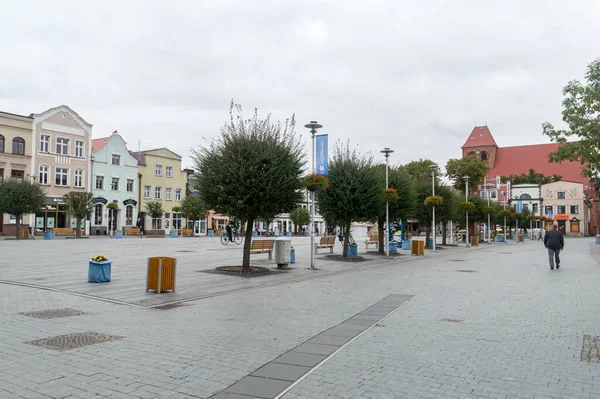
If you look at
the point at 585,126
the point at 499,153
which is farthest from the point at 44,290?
the point at 499,153

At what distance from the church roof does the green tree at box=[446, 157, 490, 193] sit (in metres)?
44.2

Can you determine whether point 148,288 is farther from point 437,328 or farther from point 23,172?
point 23,172

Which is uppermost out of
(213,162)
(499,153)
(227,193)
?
(499,153)

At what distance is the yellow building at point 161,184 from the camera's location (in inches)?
2450

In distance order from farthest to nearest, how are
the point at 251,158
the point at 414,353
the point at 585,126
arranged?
the point at 585,126 < the point at 251,158 < the point at 414,353

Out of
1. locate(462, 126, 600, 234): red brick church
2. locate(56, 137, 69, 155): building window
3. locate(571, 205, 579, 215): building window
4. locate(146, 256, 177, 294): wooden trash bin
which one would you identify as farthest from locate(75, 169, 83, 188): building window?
locate(571, 205, 579, 215): building window

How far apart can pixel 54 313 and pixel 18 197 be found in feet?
114

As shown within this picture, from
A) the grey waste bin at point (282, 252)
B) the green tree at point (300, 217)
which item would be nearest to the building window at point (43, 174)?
the green tree at point (300, 217)

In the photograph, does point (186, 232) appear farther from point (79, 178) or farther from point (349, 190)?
point (349, 190)

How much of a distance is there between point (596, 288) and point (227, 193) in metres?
11.0

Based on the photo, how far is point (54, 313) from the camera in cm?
902

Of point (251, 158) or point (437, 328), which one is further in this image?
point (251, 158)

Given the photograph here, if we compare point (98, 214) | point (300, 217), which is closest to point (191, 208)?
point (98, 214)

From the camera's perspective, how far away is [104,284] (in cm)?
1321
